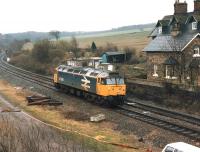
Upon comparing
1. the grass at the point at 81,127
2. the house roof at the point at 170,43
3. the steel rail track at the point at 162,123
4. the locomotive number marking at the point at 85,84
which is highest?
the house roof at the point at 170,43

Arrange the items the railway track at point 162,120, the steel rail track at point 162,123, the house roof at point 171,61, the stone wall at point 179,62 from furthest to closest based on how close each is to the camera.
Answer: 1. the house roof at point 171,61
2. the stone wall at point 179,62
3. the railway track at point 162,120
4. the steel rail track at point 162,123

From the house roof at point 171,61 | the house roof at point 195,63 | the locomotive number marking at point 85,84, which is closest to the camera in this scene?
the locomotive number marking at point 85,84

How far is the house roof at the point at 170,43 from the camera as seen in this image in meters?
48.0

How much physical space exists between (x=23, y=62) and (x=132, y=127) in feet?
208

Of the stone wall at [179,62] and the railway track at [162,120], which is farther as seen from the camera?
the stone wall at [179,62]

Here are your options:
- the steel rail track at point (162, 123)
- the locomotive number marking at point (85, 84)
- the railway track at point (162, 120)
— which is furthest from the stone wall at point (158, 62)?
the steel rail track at point (162, 123)

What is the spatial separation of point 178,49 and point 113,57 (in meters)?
26.7

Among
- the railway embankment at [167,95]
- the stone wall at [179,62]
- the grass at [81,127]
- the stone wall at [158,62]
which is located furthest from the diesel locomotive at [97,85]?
the stone wall at [158,62]

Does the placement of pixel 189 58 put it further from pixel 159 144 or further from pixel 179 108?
pixel 159 144

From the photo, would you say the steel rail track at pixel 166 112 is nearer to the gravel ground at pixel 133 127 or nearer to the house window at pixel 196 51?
the gravel ground at pixel 133 127

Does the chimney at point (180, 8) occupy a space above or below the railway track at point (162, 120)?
above

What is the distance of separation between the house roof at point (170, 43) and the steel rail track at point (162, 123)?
14773 mm

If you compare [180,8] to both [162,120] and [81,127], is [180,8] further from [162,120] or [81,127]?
[81,127]

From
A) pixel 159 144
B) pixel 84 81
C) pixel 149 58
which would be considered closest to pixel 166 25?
pixel 149 58
